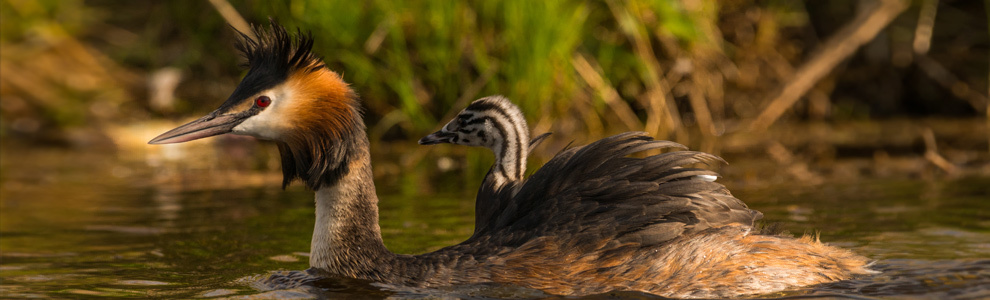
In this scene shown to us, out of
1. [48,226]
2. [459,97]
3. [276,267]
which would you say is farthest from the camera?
[459,97]

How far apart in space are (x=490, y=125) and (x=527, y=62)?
4.31m

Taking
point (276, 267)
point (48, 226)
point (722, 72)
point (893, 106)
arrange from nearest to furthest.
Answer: point (276, 267), point (48, 226), point (722, 72), point (893, 106)

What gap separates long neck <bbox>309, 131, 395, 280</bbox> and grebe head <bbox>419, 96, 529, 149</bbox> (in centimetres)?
113

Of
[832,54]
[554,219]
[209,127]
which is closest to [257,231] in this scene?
[209,127]

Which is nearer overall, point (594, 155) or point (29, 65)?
point (594, 155)

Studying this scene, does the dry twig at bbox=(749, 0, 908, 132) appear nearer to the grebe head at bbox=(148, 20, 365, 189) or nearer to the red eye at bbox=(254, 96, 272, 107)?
the grebe head at bbox=(148, 20, 365, 189)

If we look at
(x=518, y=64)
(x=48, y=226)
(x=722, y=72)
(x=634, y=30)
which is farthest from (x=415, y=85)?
(x=48, y=226)

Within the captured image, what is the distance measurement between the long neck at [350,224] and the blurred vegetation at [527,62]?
5328mm

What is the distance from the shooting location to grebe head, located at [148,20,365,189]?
5.55 metres

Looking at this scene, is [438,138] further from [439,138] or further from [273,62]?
[273,62]

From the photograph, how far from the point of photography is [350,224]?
5742 mm

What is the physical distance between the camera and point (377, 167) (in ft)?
35.5

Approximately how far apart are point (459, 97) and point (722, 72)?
9.92ft

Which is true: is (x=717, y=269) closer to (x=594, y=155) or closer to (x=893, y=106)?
(x=594, y=155)
